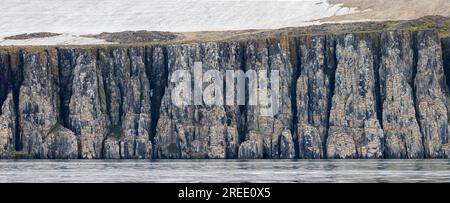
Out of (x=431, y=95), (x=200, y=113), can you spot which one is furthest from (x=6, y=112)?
(x=431, y=95)

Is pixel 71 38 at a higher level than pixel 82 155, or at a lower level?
higher

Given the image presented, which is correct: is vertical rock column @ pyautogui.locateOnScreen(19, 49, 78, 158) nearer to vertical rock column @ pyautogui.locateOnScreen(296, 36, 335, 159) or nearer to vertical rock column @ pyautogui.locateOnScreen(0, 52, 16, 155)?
vertical rock column @ pyautogui.locateOnScreen(0, 52, 16, 155)

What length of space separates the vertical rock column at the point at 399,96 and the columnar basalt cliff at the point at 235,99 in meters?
0.13

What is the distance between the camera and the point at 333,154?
15025 centimetres

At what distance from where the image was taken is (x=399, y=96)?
15738 cm

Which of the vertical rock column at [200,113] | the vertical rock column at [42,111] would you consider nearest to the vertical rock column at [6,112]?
the vertical rock column at [42,111]

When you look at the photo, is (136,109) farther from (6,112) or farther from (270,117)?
(270,117)

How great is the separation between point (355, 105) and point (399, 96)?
5757mm

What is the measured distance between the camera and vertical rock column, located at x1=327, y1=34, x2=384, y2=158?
15150 cm

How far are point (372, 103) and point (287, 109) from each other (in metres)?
10.9

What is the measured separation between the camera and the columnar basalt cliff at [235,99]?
504 feet

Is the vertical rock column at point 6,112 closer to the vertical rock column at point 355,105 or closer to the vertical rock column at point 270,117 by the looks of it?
the vertical rock column at point 270,117

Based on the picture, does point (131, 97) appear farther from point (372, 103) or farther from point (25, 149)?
point (372, 103)
